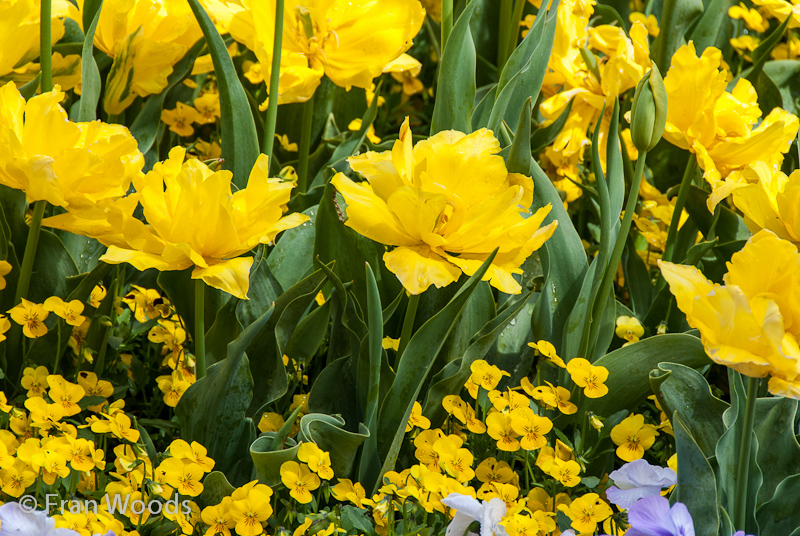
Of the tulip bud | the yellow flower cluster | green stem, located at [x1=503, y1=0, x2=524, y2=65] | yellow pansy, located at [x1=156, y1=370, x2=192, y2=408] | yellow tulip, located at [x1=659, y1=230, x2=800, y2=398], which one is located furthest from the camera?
green stem, located at [x1=503, y1=0, x2=524, y2=65]

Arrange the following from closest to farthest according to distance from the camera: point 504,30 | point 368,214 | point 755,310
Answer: point 755,310 → point 368,214 → point 504,30

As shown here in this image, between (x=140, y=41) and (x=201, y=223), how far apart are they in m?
0.49

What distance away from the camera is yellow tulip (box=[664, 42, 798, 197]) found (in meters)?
1.23

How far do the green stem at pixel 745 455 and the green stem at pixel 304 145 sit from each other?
902 millimetres

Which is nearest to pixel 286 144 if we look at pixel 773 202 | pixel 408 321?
pixel 408 321

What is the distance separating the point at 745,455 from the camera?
837mm

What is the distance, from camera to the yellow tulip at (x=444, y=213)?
0.93 metres

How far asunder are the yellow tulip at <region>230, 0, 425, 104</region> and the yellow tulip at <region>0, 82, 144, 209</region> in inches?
13.4

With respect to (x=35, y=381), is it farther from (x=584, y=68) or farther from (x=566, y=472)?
(x=584, y=68)

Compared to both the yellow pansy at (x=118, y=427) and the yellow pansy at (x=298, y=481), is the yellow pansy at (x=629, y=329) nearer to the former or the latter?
the yellow pansy at (x=298, y=481)

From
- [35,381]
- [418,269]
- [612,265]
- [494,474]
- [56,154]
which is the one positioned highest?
[56,154]

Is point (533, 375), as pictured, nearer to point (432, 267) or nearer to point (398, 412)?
point (398, 412)

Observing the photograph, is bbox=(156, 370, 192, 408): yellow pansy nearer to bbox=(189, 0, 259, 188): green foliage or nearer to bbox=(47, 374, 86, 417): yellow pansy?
bbox=(47, 374, 86, 417): yellow pansy

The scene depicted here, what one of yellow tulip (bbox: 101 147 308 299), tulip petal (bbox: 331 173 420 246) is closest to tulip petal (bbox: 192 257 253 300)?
yellow tulip (bbox: 101 147 308 299)
